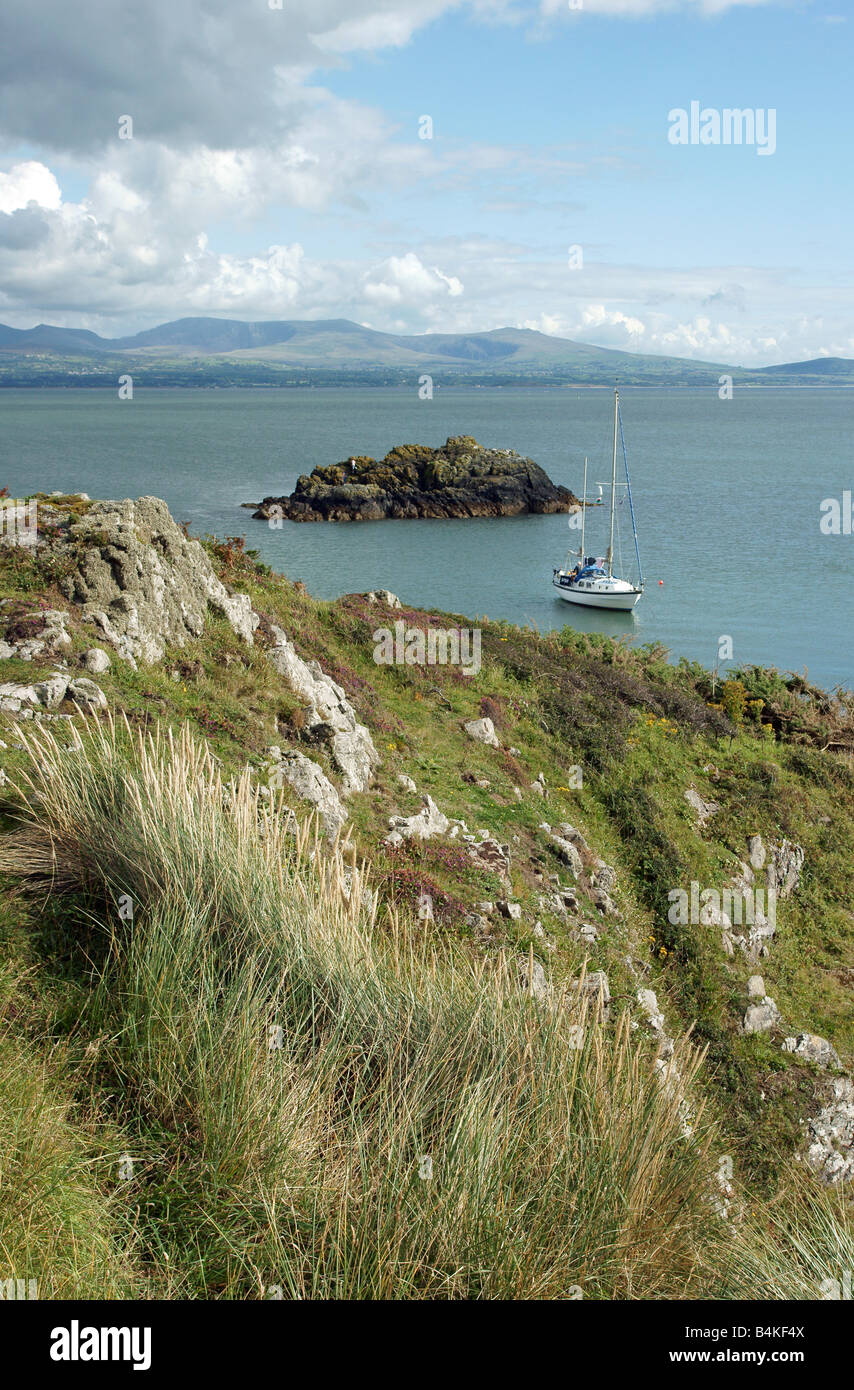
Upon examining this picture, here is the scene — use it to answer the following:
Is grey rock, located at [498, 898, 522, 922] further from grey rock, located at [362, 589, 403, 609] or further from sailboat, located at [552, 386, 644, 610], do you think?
sailboat, located at [552, 386, 644, 610]

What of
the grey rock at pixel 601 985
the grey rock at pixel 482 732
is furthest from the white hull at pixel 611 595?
the grey rock at pixel 601 985

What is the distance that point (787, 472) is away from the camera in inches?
3735

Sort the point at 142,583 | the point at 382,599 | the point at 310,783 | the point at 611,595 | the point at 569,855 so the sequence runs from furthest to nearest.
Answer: the point at 611,595 < the point at 382,599 < the point at 142,583 < the point at 569,855 < the point at 310,783

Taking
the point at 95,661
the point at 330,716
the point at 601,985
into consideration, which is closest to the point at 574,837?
the point at 330,716

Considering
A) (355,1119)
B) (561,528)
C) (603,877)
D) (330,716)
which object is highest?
(561,528)

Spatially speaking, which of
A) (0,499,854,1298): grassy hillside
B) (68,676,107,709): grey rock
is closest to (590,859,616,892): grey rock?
(0,499,854,1298): grassy hillside

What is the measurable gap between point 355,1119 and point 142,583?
11.1 meters

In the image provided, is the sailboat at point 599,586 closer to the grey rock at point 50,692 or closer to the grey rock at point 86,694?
the grey rock at point 86,694

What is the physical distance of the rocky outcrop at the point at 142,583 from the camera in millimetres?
13625

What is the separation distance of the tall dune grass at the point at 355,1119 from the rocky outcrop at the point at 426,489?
62409 millimetres

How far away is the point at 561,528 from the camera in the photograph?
6612 centimetres

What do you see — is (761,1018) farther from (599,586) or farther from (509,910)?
(599,586)

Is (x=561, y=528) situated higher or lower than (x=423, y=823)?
higher

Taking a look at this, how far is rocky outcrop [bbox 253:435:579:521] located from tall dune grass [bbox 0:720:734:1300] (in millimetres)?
62409
